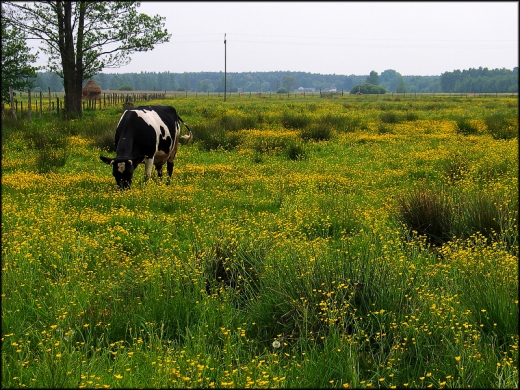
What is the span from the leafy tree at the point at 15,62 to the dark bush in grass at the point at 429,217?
25246 millimetres

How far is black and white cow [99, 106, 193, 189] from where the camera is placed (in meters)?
10.2

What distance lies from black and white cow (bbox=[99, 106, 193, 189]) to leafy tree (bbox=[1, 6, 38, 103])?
716 inches

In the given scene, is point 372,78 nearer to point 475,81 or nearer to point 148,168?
point 475,81

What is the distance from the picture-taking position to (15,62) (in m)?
27.8

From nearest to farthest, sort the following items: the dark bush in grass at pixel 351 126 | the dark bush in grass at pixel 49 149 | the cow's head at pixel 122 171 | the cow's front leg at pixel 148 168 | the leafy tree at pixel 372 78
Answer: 1. the cow's head at pixel 122 171
2. the cow's front leg at pixel 148 168
3. the dark bush in grass at pixel 49 149
4. the dark bush in grass at pixel 351 126
5. the leafy tree at pixel 372 78

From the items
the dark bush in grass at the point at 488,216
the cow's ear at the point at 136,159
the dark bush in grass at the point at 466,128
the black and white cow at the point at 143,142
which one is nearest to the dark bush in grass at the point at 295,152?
the black and white cow at the point at 143,142

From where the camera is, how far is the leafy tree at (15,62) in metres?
26.6

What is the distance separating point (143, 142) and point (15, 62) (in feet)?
68.3

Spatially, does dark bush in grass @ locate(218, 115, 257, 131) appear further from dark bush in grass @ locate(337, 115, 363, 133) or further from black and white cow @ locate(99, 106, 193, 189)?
black and white cow @ locate(99, 106, 193, 189)

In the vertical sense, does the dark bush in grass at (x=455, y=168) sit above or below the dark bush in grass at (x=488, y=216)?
above

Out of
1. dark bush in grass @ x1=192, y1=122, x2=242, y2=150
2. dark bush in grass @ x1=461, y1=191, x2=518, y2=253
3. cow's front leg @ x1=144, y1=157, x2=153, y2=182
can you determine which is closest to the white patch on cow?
cow's front leg @ x1=144, y1=157, x2=153, y2=182

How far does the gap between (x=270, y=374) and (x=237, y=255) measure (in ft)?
7.09

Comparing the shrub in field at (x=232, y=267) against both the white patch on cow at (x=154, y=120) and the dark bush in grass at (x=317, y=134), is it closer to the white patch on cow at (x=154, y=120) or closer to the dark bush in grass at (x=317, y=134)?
the white patch on cow at (x=154, y=120)

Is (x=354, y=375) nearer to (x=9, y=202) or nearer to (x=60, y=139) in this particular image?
(x=9, y=202)
